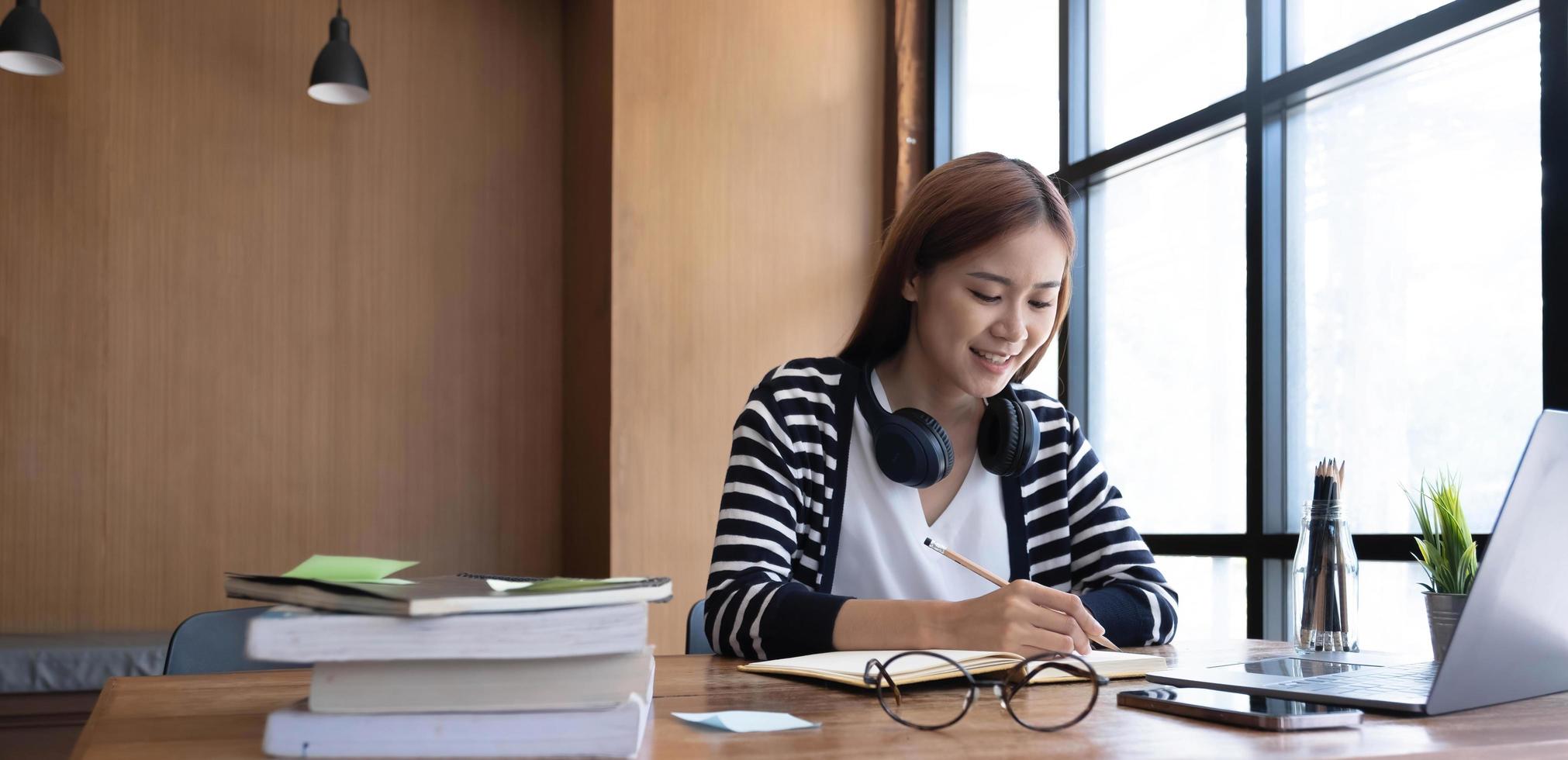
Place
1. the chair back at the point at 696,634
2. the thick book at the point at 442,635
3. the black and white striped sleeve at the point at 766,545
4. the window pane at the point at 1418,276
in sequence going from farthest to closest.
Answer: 1. the window pane at the point at 1418,276
2. the chair back at the point at 696,634
3. the black and white striped sleeve at the point at 766,545
4. the thick book at the point at 442,635

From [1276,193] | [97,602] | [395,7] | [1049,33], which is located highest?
[395,7]

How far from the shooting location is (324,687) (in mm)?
652

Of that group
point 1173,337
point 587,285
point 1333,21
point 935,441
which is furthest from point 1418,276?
point 587,285

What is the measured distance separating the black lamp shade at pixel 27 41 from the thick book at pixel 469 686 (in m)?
3.02

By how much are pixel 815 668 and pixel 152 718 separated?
49 cm

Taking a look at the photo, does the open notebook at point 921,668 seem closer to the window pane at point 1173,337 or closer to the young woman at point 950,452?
the young woman at point 950,452

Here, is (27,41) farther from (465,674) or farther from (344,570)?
(465,674)

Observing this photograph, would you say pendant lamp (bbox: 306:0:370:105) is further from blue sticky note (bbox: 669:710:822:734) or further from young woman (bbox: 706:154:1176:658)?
blue sticky note (bbox: 669:710:822:734)

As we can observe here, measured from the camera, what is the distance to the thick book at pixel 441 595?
636 millimetres

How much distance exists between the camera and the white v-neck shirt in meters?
1.58

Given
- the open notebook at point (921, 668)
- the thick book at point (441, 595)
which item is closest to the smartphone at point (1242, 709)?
the open notebook at point (921, 668)

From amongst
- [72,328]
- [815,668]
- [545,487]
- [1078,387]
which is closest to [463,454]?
[545,487]

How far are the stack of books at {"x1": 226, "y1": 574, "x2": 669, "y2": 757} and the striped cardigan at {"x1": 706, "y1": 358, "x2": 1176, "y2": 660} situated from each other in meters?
0.68

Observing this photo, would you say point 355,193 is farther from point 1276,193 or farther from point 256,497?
point 1276,193
